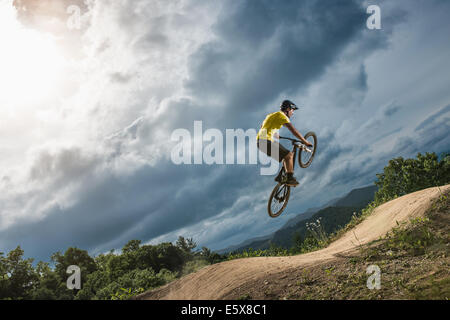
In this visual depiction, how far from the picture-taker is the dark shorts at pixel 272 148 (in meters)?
10.5

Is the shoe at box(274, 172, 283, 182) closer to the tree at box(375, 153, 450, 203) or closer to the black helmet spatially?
the black helmet

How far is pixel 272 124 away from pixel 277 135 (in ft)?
1.59

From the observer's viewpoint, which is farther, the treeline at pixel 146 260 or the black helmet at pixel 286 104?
the treeline at pixel 146 260

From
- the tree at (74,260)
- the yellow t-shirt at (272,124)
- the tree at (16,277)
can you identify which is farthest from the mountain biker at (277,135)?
the tree at (74,260)

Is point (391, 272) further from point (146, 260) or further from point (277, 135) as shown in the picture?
point (146, 260)

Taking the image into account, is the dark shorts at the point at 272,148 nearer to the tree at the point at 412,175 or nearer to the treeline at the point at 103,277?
the treeline at the point at 103,277

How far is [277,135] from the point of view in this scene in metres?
10.3

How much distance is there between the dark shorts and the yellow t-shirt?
0.24m

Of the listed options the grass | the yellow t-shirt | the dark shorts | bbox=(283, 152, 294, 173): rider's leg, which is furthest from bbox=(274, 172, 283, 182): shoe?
the grass

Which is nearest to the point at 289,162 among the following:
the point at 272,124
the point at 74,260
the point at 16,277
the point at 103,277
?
the point at 272,124

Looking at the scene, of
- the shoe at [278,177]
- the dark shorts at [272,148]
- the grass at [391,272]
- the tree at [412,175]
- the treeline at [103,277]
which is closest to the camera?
the grass at [391,272]

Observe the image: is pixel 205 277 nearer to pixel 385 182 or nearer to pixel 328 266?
pixel 328 266
